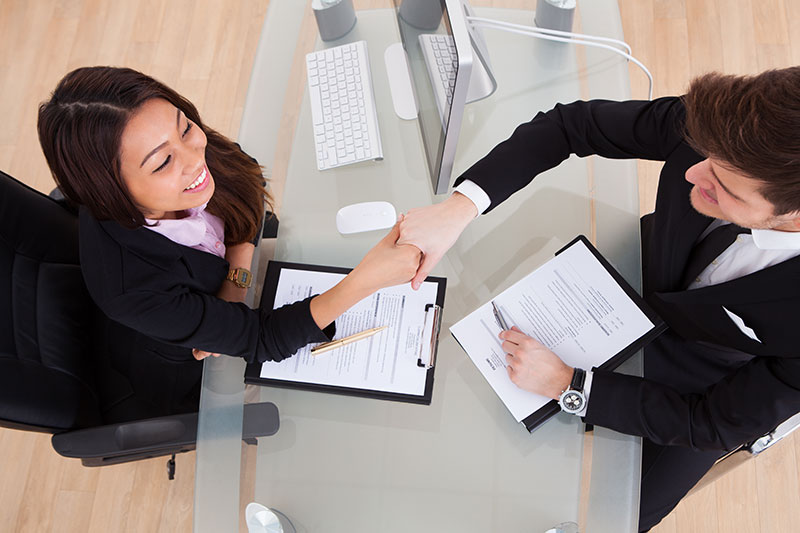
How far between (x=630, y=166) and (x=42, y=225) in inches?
51.6

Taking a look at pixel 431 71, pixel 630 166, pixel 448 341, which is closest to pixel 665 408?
pixel 448 341

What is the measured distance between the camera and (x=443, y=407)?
3.91 ft

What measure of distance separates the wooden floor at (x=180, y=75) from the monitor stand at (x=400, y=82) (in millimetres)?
213

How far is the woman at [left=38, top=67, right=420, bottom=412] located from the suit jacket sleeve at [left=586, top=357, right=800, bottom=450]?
443 millimetres

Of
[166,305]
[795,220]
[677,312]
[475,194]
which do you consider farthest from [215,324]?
[795,220]

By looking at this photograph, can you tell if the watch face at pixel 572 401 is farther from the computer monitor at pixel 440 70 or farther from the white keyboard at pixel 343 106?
the white keyboard at pixel 343 106

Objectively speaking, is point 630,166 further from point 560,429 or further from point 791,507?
point 791,507

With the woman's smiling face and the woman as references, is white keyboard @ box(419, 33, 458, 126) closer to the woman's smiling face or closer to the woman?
the woman

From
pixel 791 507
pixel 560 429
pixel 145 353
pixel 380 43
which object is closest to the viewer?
pixel 560 429

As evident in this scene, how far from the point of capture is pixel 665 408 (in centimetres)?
111

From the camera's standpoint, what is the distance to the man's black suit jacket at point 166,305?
3.71 ft

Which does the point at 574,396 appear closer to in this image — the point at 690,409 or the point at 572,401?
the point at 572,401

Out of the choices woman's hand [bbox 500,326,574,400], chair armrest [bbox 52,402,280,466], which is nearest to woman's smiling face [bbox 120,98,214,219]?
chair armrest [bbox 52,402,280,466]

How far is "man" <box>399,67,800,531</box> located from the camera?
853mm
